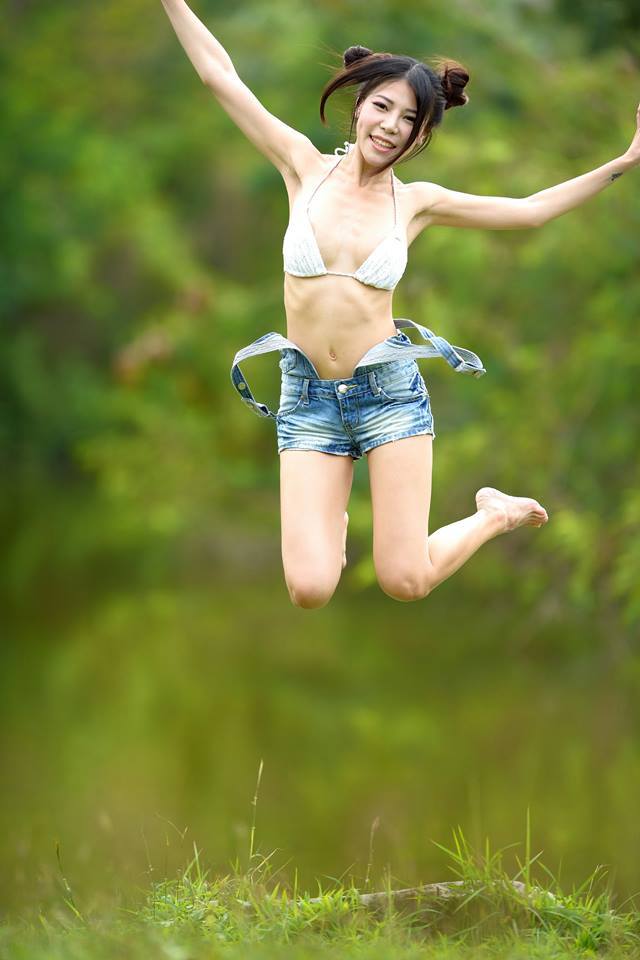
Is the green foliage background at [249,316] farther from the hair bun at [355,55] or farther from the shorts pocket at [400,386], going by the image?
the shorts pocket at [400,386]

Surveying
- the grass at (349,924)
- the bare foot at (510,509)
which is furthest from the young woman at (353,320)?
the grass at (349,924)

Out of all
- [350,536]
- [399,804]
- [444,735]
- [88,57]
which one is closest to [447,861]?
[399,804]

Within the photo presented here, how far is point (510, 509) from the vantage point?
518 centimetres

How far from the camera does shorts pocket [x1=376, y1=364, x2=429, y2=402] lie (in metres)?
4.72

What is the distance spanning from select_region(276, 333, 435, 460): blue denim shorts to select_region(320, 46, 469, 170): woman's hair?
2.19ft

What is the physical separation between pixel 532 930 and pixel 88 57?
25.5 m

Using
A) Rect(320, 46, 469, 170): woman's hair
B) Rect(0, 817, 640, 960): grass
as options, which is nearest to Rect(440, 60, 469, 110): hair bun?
Rect(320, 46, 469, 170): woman's hair

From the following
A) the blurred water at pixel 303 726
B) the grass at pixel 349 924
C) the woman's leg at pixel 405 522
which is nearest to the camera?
the grass at pixel 349 924

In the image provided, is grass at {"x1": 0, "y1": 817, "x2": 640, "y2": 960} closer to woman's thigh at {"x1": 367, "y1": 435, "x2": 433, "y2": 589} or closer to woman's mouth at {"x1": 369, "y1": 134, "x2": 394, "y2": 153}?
woman's thigh at {"x1": 367, "y1": 435, "x2": 433, "y2": 589}

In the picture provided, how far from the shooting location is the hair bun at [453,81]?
4785 mm

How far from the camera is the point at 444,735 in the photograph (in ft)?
42.7

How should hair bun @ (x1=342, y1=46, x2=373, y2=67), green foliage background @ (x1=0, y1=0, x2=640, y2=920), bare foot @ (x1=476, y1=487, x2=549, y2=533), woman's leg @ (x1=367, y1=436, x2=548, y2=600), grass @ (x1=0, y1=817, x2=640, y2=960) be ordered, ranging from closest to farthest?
grass @ (x1=0, y1=817, x2=640, y2=960) → woman's leg @ (x1=367, y1=436, x2=548, y2=600) → hair bun @ (x1=342, y1=46, x2=373, y2=67) → bare foot @ (x1=476, y1=487, x2=549, y2=533) → green foliage background @ (x1=0, y1=0, x2=640, y2=920)

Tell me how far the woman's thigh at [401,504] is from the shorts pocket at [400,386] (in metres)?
0.14

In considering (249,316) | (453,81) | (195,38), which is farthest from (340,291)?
(249,316)
